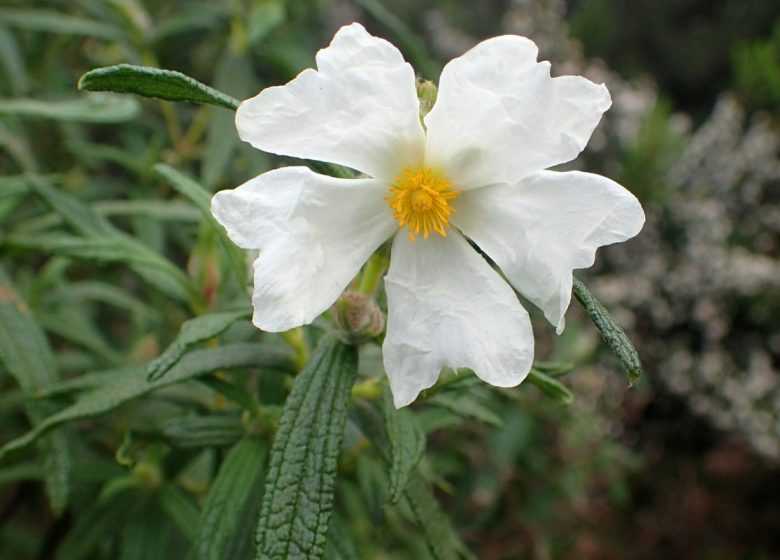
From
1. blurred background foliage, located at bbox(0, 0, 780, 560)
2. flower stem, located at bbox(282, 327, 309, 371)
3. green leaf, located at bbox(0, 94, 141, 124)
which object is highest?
flower stem, located at bbox(282, 327, 309, 371)

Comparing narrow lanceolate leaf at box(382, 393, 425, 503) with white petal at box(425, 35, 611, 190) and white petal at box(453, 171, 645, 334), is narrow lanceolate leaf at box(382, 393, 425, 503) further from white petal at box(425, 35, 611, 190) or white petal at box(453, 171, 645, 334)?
white petal at box(425, 35, 611, 190)

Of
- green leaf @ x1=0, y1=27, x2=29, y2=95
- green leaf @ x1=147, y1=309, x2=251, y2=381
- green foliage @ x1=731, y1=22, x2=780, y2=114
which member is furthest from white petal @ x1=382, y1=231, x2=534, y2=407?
green foliage @ x1=731, y1=22, x2=780, y2=114

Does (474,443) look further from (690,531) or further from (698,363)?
(690,531)

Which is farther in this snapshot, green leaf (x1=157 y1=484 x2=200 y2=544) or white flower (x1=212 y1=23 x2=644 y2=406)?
green leaf (x1=157 y1=484 x2=200 y2=544)

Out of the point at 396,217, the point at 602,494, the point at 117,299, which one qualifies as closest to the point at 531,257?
the point at 396,217

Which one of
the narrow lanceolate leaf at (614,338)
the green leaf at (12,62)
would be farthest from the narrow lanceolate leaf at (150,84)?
the green leaf at (12,62)

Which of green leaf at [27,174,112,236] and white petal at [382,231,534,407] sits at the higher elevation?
white petal at [382,231,534,407]

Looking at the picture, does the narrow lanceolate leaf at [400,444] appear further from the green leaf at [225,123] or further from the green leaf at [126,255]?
the green leaf at [225,123]
